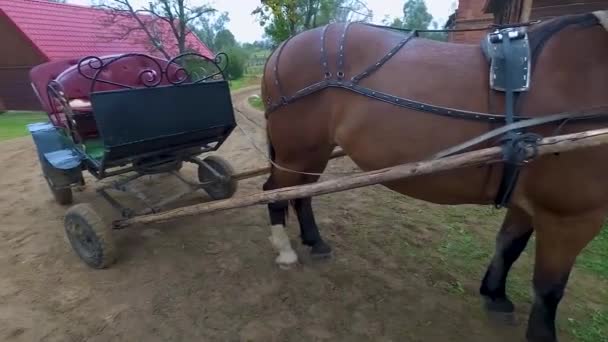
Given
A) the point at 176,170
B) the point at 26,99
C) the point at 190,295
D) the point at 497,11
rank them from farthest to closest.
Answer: the point at 26,99
the point at 497,11
the point at 176,170
the point at 190,295

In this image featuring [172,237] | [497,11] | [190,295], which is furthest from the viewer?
[497,11]

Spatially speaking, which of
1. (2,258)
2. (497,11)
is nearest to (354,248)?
(2,258)

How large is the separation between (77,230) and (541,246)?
3.02 m

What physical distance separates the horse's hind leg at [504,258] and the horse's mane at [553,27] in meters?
0.94

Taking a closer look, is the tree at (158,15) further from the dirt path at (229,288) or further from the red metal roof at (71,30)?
the dirt path at (229,288)

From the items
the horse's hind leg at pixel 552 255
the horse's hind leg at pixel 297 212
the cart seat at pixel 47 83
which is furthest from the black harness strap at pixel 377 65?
the cart seat at pixel 47 83

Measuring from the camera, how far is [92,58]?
2.88m

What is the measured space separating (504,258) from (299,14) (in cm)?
959

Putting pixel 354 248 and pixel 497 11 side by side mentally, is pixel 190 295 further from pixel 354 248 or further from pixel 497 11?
pixel 497 11

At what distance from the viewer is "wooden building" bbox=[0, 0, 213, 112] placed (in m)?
14.1

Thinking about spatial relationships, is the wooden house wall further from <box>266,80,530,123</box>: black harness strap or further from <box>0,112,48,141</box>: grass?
<box>266,80,530,123</box>: black harness strap

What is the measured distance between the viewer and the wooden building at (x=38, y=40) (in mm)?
14148

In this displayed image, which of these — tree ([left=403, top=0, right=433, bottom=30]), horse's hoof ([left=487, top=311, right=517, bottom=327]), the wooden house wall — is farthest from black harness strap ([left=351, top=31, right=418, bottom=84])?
tree ([left=403, top=0, right=433, bottom=30])

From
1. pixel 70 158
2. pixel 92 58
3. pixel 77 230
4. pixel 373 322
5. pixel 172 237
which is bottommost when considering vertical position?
pixel 373 322
